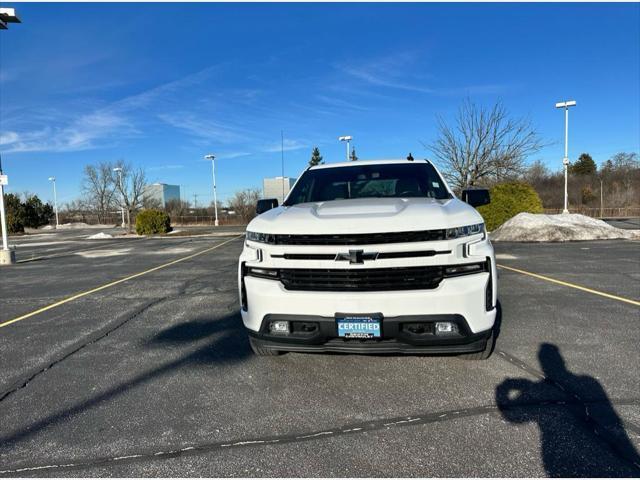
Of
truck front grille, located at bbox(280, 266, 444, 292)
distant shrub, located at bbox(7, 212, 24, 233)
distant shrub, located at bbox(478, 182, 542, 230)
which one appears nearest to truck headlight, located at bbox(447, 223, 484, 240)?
truck front grille, located at bbox(280, 266, 444, 292)

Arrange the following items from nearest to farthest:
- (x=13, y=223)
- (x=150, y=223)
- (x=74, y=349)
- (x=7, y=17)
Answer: (x=74, y=349) < (x=7, y=17) < (x=150, y=223) < (x=13, y=223)

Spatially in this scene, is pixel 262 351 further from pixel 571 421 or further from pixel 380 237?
pixel 571 421

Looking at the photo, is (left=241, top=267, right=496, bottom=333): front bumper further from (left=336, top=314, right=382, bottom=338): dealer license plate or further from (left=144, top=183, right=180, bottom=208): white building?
(left=144, top=183, right=180, bottom=208): white building

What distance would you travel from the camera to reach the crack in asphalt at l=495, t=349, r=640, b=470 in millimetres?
2289

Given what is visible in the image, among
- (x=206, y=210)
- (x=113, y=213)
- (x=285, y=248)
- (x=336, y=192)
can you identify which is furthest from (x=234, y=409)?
(x=113, y=213)

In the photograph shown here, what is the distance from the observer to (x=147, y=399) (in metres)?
3.12

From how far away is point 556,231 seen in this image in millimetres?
15352

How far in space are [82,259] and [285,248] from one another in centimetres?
1352

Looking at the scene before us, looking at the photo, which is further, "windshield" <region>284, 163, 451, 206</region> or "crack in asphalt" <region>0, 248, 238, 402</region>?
"windshield" <region>284, 163, 451, 206</region>

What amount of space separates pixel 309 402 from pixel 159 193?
7156cm

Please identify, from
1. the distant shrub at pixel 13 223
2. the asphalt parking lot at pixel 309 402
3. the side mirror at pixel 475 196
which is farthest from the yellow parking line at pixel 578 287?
the distant shrub at pixel 13 223

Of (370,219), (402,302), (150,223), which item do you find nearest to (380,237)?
(370,219)

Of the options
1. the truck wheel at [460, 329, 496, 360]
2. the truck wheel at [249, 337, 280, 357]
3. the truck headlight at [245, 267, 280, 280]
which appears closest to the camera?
the truck headlight at [245, 267, 280, 280]

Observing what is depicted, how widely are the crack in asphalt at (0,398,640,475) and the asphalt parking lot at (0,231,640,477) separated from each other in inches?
0.4
